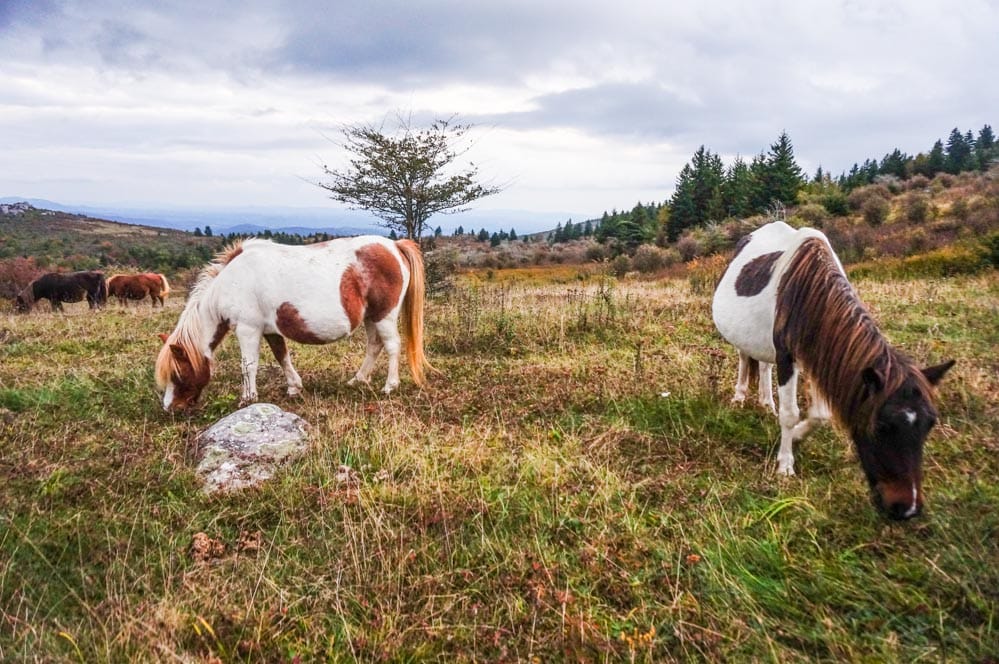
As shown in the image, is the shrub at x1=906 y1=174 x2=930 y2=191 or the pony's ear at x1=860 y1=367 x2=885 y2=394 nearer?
the pony's ear at x1=860 y1=367 x2=885 y2=394

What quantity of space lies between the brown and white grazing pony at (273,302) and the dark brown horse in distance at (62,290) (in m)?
17.7

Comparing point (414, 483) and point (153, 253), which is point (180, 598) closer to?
point (414, 483)

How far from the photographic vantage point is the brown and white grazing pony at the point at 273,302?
5734mm

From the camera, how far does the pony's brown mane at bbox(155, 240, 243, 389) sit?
554cm

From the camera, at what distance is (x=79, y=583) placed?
3.08 meters

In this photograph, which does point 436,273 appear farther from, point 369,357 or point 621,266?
point 621,266

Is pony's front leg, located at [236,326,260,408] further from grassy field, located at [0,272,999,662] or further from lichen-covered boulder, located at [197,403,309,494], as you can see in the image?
lichen-covered boulder, located at [197,403,309,494]

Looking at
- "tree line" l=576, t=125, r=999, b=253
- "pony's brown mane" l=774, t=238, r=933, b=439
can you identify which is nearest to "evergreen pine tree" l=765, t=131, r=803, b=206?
"tree line" l=576, t=125, r=999, b=253

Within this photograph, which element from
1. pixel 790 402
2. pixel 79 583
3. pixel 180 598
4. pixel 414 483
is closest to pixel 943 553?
pixel 790 402

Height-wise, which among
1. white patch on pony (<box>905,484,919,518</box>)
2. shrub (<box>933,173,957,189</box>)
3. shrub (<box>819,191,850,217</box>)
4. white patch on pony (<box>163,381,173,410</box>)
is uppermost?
shrub (<box>933,173,957,189</box>)

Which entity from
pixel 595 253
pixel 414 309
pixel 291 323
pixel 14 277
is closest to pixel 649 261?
pixel 595 253

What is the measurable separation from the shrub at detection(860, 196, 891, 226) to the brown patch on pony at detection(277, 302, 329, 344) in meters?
29.9

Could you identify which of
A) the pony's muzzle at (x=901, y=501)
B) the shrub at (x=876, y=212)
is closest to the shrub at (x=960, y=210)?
the shrub at (x=876, y=212)

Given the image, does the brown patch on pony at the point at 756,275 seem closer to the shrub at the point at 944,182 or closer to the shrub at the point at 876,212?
the shrub at the point at 876,212
